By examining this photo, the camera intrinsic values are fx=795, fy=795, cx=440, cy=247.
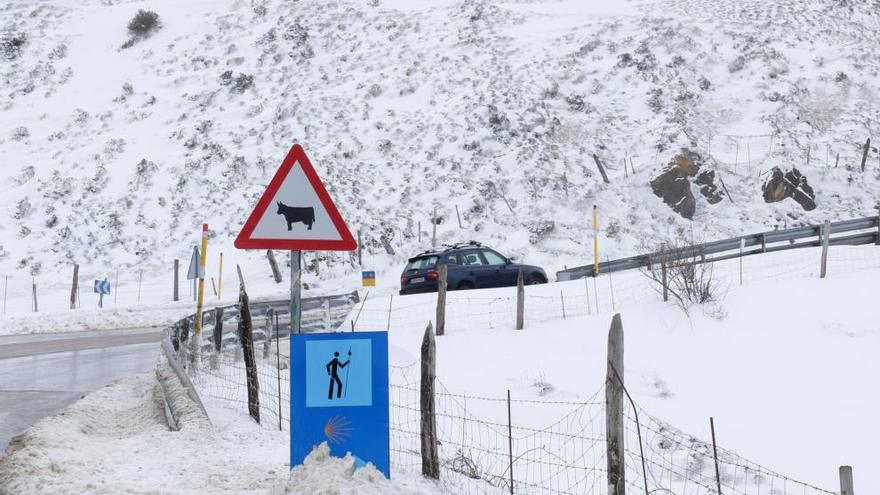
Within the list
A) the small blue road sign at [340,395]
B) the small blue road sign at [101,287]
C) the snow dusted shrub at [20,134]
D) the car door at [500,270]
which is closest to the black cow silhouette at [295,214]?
the small blue road sign at [340,395]

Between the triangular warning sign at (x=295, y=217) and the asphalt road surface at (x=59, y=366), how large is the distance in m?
3.70

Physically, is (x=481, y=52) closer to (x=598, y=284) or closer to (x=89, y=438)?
(x=598, y=284)

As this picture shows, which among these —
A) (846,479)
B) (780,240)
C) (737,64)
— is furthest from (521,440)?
(737,64)

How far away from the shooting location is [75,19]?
146 feet

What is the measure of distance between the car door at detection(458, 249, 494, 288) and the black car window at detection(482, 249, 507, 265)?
20cm

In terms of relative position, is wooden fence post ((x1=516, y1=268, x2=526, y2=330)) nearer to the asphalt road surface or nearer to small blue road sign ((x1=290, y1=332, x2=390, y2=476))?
the asphalt road surface

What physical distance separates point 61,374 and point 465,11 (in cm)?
3463

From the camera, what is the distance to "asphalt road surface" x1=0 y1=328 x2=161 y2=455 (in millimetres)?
8664

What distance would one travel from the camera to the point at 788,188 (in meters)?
27.4

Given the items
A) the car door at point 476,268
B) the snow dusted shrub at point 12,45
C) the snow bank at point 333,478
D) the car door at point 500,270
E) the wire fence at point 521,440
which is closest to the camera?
the snow bank at point 333,478

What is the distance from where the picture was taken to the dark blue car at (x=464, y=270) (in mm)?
18094

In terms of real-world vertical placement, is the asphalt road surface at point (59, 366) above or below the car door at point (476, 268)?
below

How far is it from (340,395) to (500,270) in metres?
14.6

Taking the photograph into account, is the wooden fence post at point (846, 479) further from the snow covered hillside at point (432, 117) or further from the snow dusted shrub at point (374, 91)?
the snow dusted shrub at point (374, 91)
